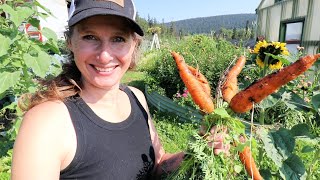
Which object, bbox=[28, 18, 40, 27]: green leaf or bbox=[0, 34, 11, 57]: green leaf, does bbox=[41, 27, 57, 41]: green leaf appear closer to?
bbox=[28, 18, 40, 27]: green leaf

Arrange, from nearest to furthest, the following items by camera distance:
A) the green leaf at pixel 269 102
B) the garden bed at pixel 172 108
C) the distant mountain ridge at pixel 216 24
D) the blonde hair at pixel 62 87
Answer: the blonde hair at pixel 62 87, the green leaf at pixel 269 102, the garden bed at pixel 172 108, the distant mountain ridge at pixel 216 24

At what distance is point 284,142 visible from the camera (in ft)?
3.79

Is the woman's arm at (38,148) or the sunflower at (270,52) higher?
the sunflower at (270,52)

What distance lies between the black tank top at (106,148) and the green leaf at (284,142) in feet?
1.79

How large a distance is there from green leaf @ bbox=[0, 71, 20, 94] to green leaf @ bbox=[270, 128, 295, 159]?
5.98 feet

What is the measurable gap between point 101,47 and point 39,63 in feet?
4.02

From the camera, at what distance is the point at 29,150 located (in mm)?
1017

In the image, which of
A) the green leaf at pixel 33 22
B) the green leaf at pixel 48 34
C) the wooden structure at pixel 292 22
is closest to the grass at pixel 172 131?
the green leaf at pixel 48 34

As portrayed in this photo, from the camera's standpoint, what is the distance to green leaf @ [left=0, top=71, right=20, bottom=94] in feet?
7.37

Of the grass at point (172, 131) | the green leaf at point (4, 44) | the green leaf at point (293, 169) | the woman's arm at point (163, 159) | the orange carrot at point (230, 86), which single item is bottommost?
the grass at point (172, 131)

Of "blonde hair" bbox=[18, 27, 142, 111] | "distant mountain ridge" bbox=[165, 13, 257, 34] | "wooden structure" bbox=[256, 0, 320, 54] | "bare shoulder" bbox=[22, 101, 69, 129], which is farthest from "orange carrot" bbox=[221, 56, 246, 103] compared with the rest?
"wooden structure" bbox=[256, 0, 320, 54]

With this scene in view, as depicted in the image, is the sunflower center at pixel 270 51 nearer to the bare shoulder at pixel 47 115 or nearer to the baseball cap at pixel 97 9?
the baseball cap at pixel 97 9

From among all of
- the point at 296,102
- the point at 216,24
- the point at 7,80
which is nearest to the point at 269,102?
the point at 296,102

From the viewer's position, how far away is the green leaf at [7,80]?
2.25 m
